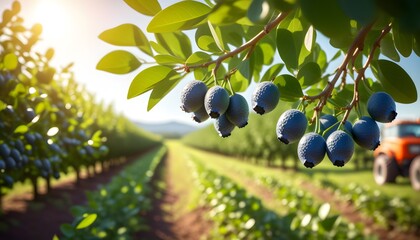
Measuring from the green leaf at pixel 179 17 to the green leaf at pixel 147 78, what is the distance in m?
0.14

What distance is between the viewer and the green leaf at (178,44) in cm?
116

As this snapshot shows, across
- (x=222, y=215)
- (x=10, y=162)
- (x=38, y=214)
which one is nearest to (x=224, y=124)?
(x=10, y=162)

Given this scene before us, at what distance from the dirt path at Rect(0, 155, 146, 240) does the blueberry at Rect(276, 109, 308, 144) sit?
5.77 meters

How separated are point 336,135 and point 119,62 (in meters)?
0.72

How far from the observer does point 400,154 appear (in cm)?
881

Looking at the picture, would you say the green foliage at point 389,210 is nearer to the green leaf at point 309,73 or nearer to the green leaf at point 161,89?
the green leaf at point 309,73

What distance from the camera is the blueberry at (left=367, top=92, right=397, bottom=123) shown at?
0.96 m

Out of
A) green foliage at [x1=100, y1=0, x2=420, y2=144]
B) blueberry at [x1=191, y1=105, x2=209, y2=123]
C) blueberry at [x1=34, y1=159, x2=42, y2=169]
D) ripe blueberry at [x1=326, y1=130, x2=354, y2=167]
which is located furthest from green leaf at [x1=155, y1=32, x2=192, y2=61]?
blueberry at [x1=34, y1=159, x2=42, y2=169]

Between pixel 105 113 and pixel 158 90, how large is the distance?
1595cm

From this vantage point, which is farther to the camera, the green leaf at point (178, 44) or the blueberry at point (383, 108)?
the green leaf at point (178, 44)

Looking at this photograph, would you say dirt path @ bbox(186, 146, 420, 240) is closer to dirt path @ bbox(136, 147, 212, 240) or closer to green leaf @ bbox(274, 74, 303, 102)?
dirt path @ bbox(136, 147, 212, 240)

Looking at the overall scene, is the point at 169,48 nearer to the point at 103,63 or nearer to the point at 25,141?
the point at 103,63

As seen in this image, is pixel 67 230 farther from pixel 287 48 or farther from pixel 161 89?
pixel 287 48

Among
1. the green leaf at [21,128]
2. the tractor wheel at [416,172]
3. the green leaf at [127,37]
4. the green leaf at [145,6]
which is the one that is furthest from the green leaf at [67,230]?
the tractor wheel at [416,172]
